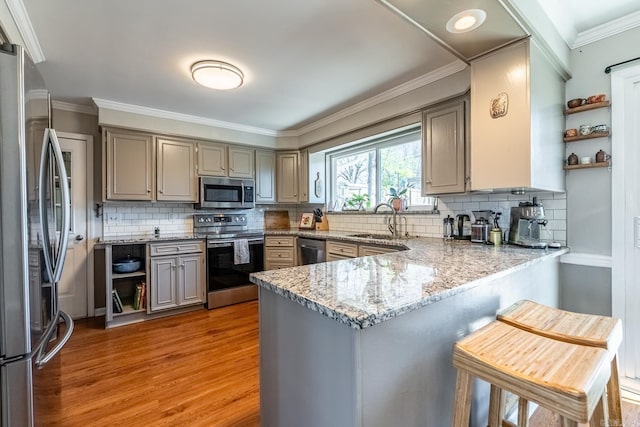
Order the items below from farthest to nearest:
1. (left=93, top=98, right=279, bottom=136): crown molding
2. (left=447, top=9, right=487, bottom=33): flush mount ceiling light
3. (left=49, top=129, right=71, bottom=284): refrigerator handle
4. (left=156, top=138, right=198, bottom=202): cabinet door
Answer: (left=156, top=138, right=198, bottom=202): cabinet door, (left=93, top=98, right=279, bottom=136): crown molding, (left=447, top=9, right=487, bottom=33): flush mount ceiling light, (left=49, top=129, right=71, bottom=284): refrigerator handle

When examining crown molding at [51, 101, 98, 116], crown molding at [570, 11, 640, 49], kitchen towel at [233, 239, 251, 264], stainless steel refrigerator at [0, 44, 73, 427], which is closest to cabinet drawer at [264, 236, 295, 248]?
kitchen towel at [233, 239, 251, 264]

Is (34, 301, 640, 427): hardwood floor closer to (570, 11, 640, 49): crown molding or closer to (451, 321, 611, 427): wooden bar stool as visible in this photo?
(451, 321, 611, 427): wooden bar stool

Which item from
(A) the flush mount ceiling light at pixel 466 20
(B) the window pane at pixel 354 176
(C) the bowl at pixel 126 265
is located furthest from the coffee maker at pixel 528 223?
(C) the bowl at pixel 126 265

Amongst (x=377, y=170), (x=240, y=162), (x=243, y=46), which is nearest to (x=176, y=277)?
(x=240, y=162)

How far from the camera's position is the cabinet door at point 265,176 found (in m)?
4.22

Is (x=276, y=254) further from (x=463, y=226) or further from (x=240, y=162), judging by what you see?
(x=463, y=226)

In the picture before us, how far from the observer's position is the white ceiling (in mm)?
1761

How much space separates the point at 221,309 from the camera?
3525 millimetres

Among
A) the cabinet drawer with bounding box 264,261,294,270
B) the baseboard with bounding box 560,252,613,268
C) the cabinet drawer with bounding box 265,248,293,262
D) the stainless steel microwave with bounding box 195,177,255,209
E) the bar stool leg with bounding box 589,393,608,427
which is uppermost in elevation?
the stainless steel microwave with bounding box 195,177,255,209

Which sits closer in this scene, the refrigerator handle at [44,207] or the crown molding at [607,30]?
the refrigerator handle at [44,207]

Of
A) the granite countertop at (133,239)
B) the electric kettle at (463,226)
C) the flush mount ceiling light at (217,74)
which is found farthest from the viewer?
the granite countertop at (133,239)

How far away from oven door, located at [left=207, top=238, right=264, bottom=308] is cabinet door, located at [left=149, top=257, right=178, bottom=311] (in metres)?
0.38

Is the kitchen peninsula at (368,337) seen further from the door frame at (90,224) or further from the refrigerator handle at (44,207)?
the door frame at (90,224)

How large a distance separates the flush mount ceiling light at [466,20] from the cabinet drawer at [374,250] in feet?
5.56
